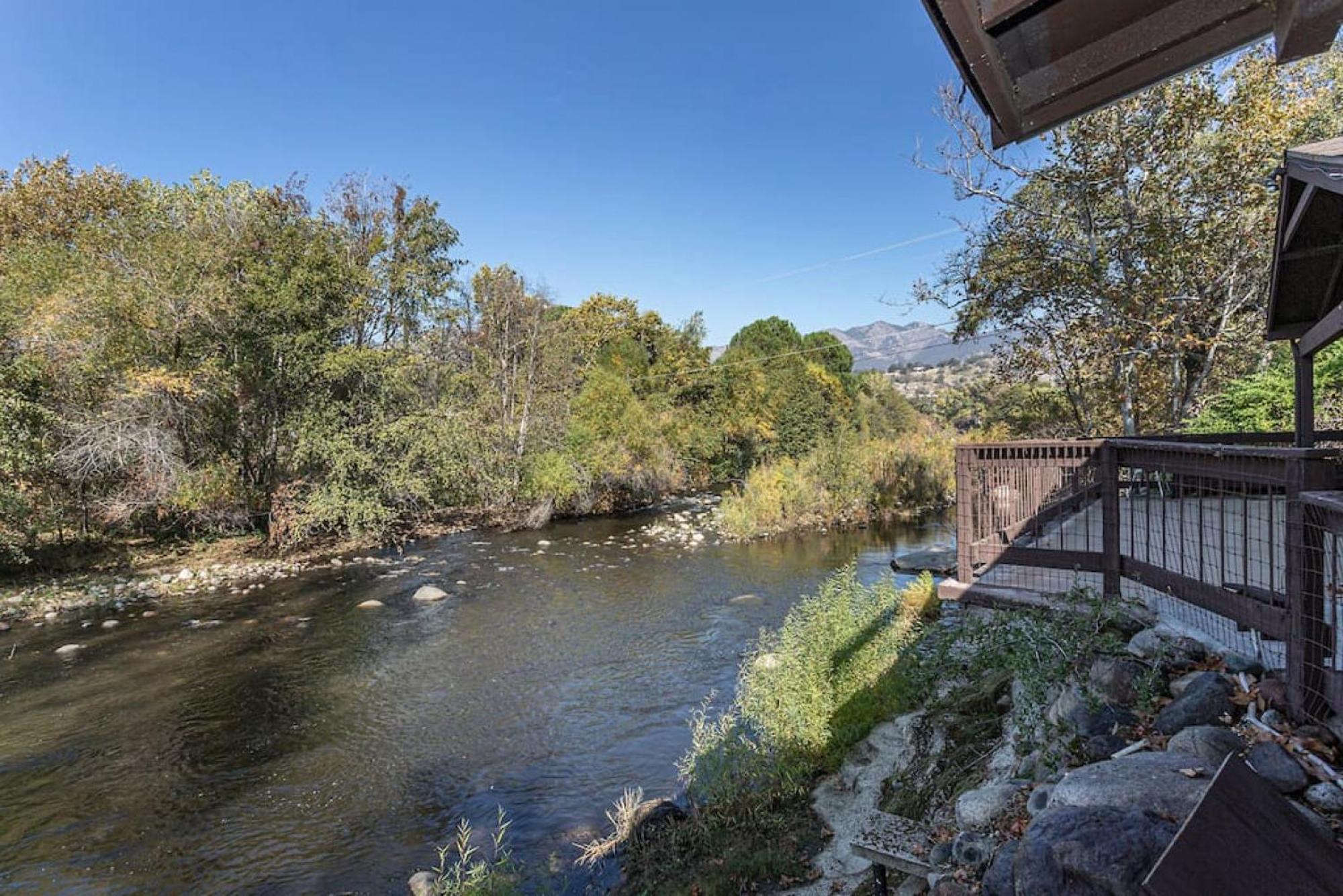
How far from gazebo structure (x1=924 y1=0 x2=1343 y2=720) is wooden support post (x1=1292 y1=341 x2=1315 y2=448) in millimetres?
14

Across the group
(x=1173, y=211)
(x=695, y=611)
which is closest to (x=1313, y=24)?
(x=695, y=611)

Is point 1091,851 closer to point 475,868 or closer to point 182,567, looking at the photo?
point 475,868

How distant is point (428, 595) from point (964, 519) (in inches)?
361

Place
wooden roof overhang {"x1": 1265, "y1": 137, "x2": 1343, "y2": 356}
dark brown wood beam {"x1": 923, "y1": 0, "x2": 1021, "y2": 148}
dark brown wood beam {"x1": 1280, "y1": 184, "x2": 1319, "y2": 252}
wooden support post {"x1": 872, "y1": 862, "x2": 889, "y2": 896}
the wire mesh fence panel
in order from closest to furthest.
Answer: dark brown wood beam {"x1": 923, "y1": 0, "x2": 1021, "y2": 148} → the wire mesh fence panel → wooden roof overhang {"x1": 1265, "y1": 137, "x2": 1343, "y2": 356} → wooden support post {"x1": 872, "y1": 862, "x2": 889, "y2": 896} → dark brown wood beam {"x1": 1280, "y1": 184, "x2": 1319, "y2": 252}

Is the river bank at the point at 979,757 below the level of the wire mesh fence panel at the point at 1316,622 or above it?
Result: below

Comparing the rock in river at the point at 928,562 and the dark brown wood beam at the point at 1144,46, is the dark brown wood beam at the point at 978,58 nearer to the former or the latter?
the dark brown wood beam at the point at 1144,46

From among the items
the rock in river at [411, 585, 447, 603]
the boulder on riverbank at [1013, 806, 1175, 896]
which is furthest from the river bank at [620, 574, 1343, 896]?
the rock in river at [411, 585, 447, 603]

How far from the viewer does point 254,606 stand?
11.4 m

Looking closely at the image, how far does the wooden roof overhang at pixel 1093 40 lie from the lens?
63.2 inches

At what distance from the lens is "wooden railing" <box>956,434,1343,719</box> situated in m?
2.76

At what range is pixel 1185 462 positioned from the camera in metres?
4.02

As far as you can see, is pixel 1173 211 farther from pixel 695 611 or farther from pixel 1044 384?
pixel 695 611

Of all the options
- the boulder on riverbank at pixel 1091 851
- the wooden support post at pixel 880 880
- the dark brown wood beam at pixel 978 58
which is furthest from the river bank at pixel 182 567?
the dark brown wood beam at pixel 978 58

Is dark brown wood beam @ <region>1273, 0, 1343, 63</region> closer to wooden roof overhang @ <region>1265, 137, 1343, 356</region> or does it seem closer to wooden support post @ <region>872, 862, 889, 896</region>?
wooden roof overhang @ <region>1265, 137, 1343, 356</region>
